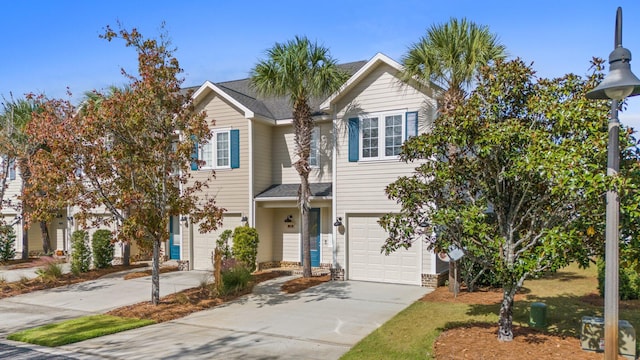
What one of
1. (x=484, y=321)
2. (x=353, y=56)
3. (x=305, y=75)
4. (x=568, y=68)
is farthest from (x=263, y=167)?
(x=568, y=68)

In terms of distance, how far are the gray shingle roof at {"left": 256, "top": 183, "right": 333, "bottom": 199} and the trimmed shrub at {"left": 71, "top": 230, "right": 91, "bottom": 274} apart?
23.6ft

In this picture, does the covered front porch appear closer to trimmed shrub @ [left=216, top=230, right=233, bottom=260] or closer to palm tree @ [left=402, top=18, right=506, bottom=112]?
trimmed shrub @ [left=216, top=230, right=233, bottom=260]

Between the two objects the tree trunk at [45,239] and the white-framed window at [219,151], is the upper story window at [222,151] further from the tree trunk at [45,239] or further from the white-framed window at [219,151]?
the tree trunk at [45,239]

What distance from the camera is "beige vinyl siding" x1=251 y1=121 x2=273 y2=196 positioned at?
53.2ft

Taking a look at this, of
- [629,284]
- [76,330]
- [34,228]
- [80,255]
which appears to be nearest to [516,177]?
[629,284]

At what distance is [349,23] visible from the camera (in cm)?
1113

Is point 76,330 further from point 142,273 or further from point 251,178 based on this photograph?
point 251,178

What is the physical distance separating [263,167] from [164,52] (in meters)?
6.93

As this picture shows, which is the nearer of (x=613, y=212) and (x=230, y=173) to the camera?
(x=613, y=212)

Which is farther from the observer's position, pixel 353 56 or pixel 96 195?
pixel 353 56

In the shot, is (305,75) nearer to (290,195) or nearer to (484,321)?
(290,195)

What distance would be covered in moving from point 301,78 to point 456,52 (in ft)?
16.0

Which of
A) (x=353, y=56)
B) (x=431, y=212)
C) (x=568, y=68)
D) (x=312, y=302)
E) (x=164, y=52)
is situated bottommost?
(x=312, y=302)

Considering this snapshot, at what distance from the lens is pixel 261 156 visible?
16.6 m
